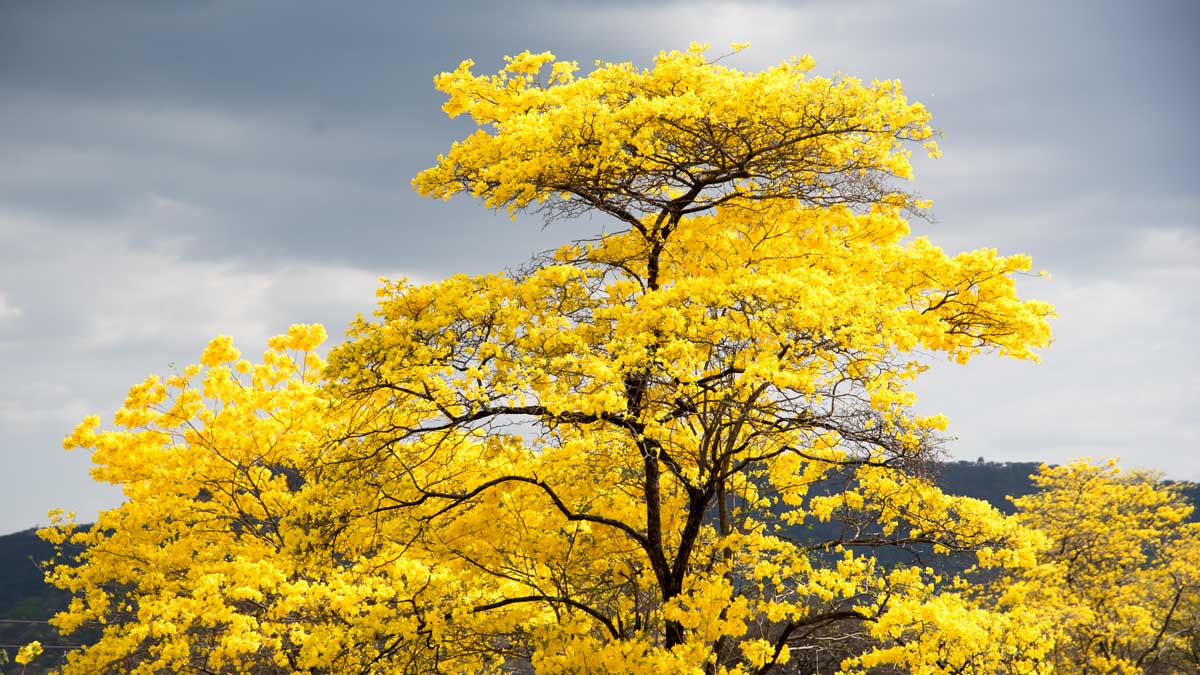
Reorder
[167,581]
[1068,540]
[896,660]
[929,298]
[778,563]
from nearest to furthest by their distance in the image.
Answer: [896,660] → [778,563] → [929,298] → [167,581] → [1068,540]

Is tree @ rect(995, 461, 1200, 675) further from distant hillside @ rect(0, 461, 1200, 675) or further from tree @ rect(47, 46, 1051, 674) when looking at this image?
distant hillside @ rect(0, 461, 1200, 675)

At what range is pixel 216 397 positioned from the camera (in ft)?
52.4

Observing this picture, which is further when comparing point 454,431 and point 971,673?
point 454,431

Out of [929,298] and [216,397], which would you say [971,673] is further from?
[216,397]

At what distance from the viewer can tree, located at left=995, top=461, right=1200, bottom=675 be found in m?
22.8

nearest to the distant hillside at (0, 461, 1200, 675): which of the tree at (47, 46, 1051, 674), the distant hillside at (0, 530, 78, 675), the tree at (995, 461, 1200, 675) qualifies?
the distant hillside at (0, 530, 78, 675)

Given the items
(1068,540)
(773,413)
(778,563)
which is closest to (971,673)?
(778,563)

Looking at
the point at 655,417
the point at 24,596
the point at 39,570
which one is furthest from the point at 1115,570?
the point at 24,596

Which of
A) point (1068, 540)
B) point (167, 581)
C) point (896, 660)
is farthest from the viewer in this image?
point (1068, 540)

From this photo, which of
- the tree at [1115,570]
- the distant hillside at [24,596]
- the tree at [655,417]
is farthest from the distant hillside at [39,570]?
the tree at [655,417]

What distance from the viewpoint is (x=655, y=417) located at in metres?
10.4

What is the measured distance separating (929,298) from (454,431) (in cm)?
Result: 629

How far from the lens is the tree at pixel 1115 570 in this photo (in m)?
22.8

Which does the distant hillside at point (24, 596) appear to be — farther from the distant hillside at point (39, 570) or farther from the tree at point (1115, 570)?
the tree at point (1115, 570)
